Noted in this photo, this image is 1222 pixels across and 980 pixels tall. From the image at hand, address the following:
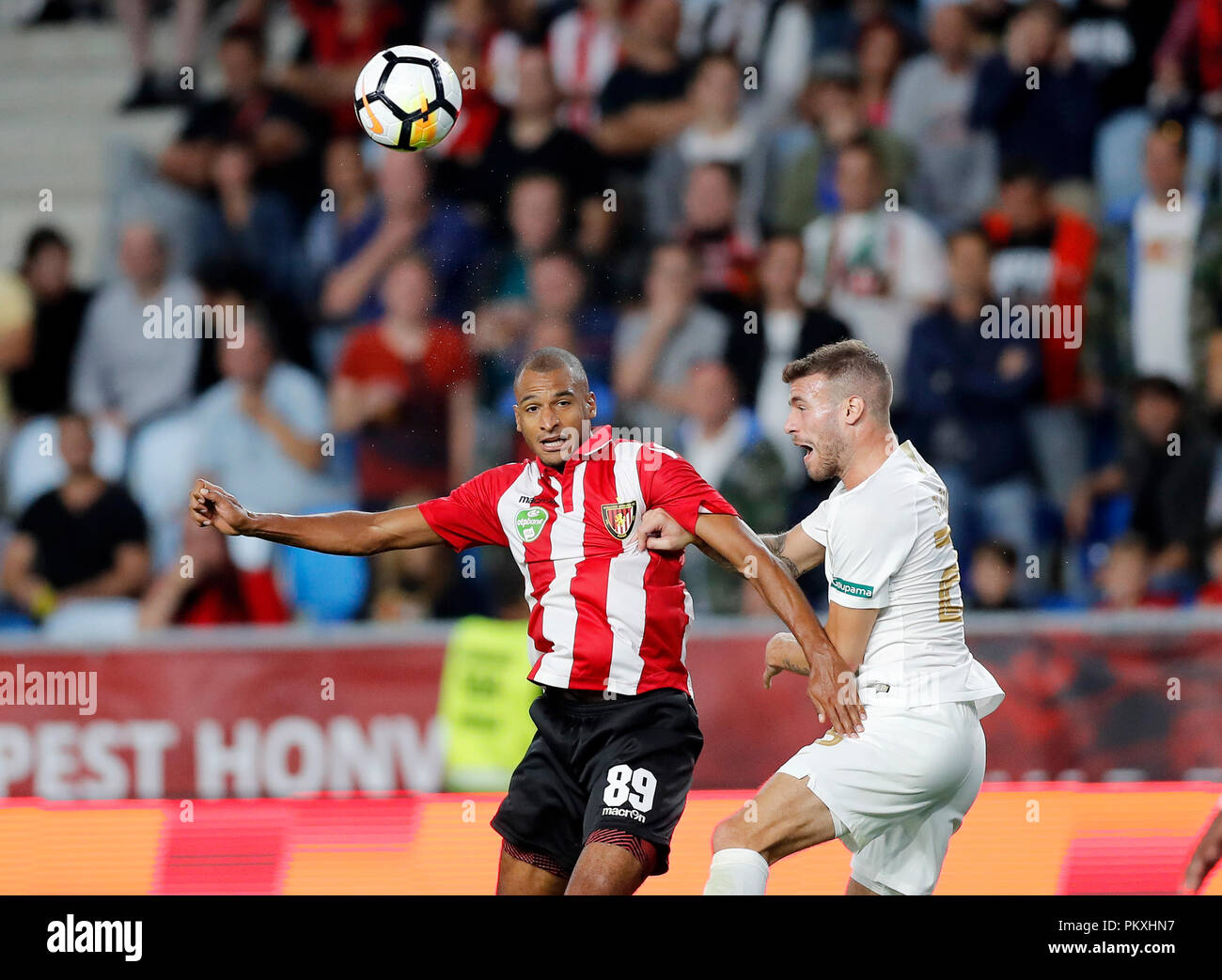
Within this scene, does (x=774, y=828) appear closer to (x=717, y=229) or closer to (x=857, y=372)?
(x=857, y=372)

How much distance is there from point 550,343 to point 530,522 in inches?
154

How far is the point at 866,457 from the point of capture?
490cm

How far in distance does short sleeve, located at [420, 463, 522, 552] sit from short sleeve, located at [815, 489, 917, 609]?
111cm

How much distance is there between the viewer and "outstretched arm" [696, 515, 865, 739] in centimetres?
463

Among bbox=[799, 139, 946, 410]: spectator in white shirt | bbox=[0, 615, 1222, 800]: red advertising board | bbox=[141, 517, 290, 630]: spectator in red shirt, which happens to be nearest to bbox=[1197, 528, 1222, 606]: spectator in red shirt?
bbox=[0, 615, 1222, 800]: red advertising board

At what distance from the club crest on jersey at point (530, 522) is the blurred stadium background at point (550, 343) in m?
1.91

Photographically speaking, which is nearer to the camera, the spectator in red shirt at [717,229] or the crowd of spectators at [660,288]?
the crowd of spectators at [660,288]

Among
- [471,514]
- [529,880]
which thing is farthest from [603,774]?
[471,514]

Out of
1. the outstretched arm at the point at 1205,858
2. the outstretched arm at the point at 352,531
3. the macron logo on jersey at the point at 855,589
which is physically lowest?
the outstretched arm at the point at 1205,858

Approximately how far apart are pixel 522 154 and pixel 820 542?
Answer: 16.0ft

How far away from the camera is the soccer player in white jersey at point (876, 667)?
15.2 ft

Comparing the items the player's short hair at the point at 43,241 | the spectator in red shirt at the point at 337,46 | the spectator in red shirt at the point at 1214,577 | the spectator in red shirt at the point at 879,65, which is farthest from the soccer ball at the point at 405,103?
the spectator in red shirt at the point at 1214,577

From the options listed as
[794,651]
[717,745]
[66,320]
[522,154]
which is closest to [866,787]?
[794,651]

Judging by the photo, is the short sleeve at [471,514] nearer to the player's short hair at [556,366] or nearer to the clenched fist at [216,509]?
the player's short hair at [556,366]
